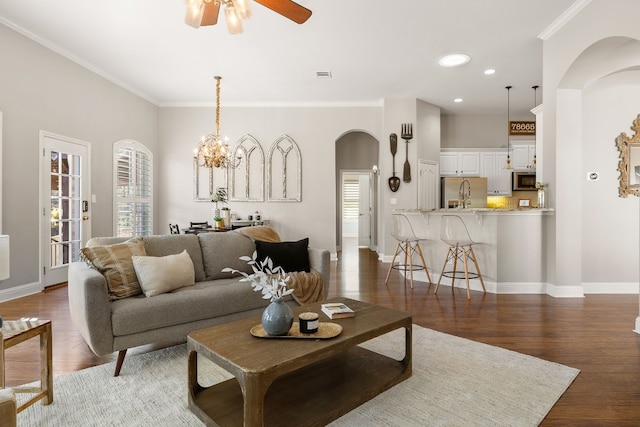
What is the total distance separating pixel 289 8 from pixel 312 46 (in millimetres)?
2090

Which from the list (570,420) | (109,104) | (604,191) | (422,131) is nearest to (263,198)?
(109,104)

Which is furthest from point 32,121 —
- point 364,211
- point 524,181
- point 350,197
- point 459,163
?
point 350,197

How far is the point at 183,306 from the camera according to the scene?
243 cm

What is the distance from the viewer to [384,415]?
5.89 ft

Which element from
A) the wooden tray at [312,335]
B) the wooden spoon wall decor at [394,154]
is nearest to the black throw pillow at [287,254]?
the wooden tray at [312,335]

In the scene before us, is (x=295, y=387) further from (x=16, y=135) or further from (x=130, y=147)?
(x=130, y=147)

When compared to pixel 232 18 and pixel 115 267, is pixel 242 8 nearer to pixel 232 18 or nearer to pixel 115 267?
pixel 232 18

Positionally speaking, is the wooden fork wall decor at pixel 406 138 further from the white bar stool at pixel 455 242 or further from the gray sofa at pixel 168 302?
the gray sofa at pixel 168 302

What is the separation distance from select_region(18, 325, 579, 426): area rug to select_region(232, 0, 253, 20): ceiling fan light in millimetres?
2454

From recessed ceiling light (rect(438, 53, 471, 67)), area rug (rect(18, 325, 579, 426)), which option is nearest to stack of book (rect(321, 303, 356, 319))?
area rug (rect(18, 325, 579, 426))

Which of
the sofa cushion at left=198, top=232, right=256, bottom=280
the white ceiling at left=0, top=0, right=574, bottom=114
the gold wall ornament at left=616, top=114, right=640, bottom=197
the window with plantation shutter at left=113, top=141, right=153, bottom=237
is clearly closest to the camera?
the sofa cushion at left=198, top=232, right=256, bottom=280

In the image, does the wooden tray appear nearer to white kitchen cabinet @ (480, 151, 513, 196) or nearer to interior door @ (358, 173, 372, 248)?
white kitchen cabinet @ (480, 151, 513, 196)

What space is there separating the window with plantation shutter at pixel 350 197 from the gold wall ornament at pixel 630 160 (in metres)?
7.73

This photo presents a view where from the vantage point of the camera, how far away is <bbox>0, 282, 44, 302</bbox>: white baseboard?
4.00 meters
